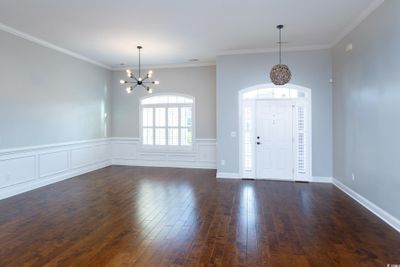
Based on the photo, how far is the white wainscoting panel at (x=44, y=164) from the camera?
→ 496 cm

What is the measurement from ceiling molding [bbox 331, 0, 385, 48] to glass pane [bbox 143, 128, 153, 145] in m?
5.70

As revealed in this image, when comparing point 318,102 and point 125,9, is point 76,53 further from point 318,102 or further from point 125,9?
point 318,102

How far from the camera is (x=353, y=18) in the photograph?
14.7 feet

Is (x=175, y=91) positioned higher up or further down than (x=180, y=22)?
further down

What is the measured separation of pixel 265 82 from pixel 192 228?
4184 millimetres

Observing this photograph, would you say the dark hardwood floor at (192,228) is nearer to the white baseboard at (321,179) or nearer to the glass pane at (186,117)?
the white baseboard at (321,179)

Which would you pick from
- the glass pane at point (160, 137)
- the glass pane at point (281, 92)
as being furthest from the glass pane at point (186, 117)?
the glass pane at point (281, 92)

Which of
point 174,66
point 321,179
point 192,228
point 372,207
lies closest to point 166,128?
point 174,66

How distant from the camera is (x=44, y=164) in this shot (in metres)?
5.81

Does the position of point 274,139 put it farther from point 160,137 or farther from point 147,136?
point 147,136

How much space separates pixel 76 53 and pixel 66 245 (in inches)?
210

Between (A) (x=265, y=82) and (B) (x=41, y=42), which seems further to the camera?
(A) (x=265, y=82)

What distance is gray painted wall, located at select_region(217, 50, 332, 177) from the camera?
605 centimetres

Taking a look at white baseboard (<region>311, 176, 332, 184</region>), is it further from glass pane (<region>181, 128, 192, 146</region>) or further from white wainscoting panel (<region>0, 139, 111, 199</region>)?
white wainscoting panel (<region>0, 139, 111, 199</region>)
